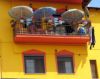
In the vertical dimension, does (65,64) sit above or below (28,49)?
below

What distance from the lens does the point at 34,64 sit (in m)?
28.9

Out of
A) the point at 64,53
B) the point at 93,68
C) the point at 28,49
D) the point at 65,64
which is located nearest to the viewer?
the point at 28,49

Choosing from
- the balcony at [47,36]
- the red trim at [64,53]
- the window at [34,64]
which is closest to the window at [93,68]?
the balcony at [47,36]

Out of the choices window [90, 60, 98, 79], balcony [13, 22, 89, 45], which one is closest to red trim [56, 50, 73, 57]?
balcony [13, 22, 89, 45]

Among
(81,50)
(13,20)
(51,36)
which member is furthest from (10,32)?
(81,50)

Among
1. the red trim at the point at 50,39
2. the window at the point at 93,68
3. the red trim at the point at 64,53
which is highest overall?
the red trim at the point at 50,39

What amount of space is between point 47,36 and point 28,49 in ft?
4.92

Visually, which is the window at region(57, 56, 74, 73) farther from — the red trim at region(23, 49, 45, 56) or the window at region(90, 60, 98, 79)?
the window at region(90, 60, 98, 79)

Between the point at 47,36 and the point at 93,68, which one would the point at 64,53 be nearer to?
the point at 47,36

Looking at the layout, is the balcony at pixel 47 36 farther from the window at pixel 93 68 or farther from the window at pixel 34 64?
the window at pixel 93 68

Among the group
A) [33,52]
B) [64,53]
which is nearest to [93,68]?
[64,53]

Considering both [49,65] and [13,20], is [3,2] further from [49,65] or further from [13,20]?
[49,65]

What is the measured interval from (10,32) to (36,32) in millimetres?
1763

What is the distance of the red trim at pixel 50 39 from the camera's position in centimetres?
2852
